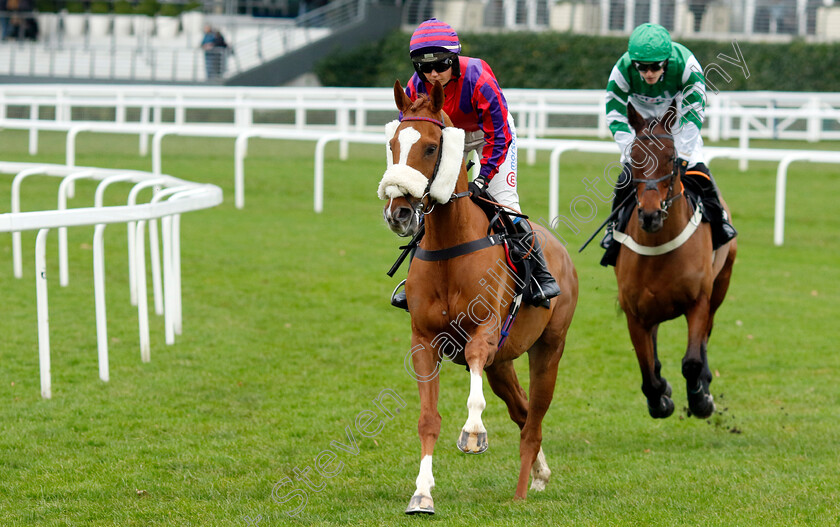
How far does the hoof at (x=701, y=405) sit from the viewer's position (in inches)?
238

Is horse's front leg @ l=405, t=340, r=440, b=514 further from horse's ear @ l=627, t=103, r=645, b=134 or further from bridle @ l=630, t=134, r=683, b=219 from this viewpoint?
horse's ear @ l=627, t=103, r=645, b=134

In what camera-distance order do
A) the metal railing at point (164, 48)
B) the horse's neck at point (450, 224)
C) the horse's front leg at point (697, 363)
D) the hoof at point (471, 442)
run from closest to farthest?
the hoof at point (471, 442) < the horse's neck at point (450, 224) < the horse's front leg at point (697, 363) < the metal railing at point (164, 48)

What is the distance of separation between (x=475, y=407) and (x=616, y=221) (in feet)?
7.95

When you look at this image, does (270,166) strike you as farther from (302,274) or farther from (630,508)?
(630,508)

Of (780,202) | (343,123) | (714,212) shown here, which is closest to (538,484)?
(714,212)

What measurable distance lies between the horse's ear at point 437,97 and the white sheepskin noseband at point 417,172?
0.10 meters

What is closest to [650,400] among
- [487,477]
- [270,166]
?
[487,477]

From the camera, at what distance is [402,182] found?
4.04 metres

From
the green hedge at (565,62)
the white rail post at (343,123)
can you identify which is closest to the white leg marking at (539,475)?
the white rail post at (343,123)

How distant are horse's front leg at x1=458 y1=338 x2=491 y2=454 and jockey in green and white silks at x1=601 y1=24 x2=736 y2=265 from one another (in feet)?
6.18

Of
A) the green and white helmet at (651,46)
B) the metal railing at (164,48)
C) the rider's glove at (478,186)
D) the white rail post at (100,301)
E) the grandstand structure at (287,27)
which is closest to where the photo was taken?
the rider's glove at (478,186)

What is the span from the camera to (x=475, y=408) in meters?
4.21

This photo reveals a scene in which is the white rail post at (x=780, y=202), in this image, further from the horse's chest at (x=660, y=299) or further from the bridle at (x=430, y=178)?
the bridle at (x=430, y=178)

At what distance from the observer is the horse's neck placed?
449 centimetres
